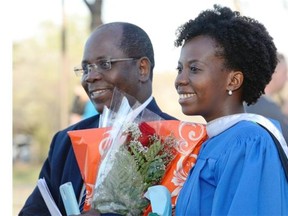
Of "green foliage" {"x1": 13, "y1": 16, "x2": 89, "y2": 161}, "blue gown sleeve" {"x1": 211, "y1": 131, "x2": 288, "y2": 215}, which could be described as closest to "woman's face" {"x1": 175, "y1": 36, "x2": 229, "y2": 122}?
"blue gown sleeve" {"x1": 211, "y1": 131, "x2": 288, "y2": 215}

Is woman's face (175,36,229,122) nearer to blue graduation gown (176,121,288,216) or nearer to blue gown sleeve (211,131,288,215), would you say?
blue graduation gown (176,121,288,216)

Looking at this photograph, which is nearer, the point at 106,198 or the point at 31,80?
the point at 106,198

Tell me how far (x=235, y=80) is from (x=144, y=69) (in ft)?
2.74

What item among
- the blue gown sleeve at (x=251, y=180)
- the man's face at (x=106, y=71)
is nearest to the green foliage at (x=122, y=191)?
the blue gown sleeve at (x=251, y=180)

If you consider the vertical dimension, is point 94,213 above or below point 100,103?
below

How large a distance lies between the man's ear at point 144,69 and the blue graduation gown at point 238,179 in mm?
919

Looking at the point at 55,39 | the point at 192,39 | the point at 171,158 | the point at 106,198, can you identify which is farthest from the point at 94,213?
the point at 55,39

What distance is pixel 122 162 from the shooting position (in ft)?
10.4

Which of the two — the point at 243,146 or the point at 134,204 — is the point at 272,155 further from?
the point at 134,204

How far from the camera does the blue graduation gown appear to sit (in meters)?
2.87

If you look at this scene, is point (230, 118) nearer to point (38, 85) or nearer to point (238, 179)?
point (238, 179)

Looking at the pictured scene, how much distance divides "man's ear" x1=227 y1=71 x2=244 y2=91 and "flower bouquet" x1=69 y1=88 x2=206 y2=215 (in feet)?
0.71

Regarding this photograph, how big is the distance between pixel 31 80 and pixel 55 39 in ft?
4.94

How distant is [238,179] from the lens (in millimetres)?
2920
